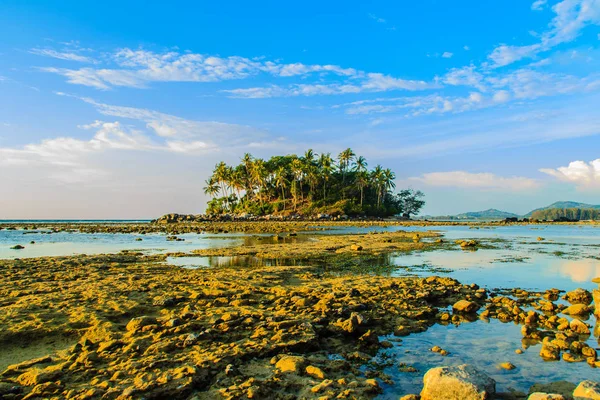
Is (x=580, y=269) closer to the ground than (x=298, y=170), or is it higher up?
closer to the ground

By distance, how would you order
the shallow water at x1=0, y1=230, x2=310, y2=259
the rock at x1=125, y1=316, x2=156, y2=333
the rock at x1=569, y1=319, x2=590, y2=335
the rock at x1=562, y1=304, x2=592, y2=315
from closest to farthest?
the rock at x1=125, y1=316, x2=156, y2=333
the rock at x1=569, y1=319, x2=590, y2=335
the rock at x1=562, y1=304, x2=592, y2=315
the shallow water at x1=0, y1=230, x2=310, y2=259

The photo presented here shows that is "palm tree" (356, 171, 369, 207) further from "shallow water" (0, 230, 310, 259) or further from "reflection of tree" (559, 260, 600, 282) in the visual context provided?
"reflection of tree" (559, 260, 600, 282)

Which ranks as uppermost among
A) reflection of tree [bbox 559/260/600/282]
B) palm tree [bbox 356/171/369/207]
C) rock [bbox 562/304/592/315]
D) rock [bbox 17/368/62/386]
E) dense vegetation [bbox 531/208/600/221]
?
palm tree [bbox 356/171/369/207]

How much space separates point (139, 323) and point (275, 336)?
10.9ft

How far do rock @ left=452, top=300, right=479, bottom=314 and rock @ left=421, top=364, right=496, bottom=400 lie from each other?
513 centimetres

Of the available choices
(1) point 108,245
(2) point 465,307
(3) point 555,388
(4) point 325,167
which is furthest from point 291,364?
(4) point 325,167

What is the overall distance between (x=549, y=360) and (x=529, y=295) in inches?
249

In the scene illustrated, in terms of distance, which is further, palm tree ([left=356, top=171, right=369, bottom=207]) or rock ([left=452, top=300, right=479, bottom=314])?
palm tree ([left=356, top=171, right=369, bottom=207])

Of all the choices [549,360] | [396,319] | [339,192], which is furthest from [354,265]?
[339,192]

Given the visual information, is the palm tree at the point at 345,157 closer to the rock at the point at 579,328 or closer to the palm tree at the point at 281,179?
the palm tree at the point at 281,179

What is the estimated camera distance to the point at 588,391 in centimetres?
492

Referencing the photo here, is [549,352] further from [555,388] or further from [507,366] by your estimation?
[555,388]

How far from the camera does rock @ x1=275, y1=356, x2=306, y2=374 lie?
622 centimetres

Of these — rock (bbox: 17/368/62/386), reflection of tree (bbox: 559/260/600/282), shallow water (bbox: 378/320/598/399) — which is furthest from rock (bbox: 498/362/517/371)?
reflection of tree (bbox: 559/260/600/282)
